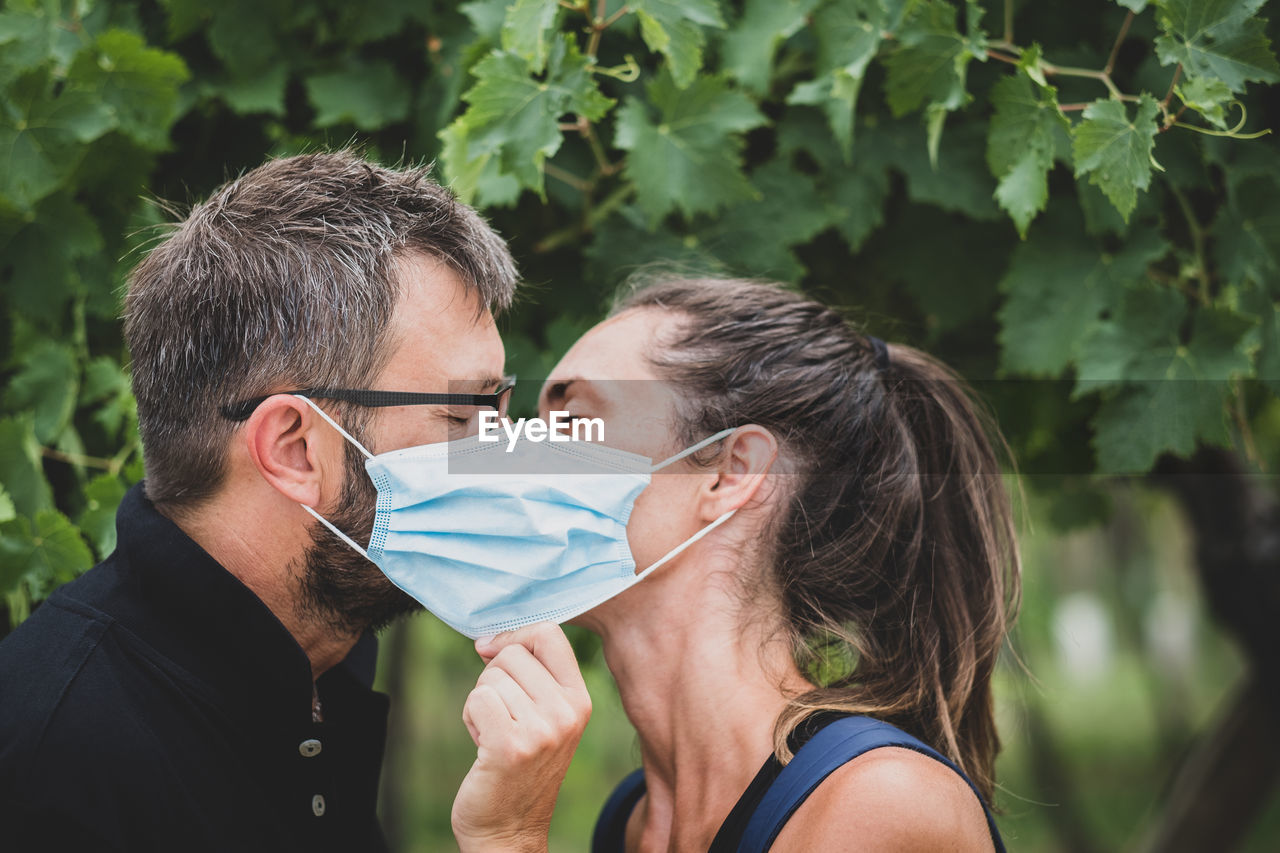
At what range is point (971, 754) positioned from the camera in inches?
85.7

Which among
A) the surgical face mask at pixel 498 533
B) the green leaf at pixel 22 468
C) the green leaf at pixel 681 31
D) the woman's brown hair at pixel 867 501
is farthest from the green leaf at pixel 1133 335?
the green leaf at pixel 22 468

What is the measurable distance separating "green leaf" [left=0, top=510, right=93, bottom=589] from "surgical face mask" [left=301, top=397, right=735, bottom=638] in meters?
0.68

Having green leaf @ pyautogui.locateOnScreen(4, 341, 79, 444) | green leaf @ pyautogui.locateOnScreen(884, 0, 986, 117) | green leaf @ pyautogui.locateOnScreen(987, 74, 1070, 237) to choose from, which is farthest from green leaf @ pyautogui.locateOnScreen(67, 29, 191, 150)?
green leaf @ pyautogui.locateOnScreen(987, 74, 1070, 237)

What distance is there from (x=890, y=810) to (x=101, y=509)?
72.4 inches

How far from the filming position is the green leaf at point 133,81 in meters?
2.25

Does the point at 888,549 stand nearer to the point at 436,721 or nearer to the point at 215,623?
the point at 215,623

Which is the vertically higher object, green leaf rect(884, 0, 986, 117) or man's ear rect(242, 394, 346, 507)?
green leaf rect(884, 0, 986, 117)

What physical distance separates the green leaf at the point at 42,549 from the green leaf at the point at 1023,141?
213 cm

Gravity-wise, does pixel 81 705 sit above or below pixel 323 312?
below

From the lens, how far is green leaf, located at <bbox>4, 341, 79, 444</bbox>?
246cm

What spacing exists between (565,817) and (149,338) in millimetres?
10115

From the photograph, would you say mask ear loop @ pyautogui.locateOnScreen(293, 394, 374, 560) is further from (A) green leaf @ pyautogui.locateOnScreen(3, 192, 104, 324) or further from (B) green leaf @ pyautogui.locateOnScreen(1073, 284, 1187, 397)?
(B) green leaf @ pyautogui.locateOnScreen(1073, 284, 1187, 397)

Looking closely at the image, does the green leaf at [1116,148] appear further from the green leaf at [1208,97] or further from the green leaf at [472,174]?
the green leaf at [472,174]

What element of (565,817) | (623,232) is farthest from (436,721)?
(623,232)
